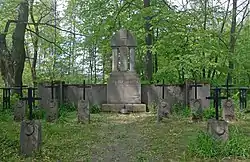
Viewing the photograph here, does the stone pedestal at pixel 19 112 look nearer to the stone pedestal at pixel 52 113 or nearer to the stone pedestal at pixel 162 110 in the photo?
the stone pedestal at pixel 52 113

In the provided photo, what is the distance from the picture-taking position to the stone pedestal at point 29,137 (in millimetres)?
5707

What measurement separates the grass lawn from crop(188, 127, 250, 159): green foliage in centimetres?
18

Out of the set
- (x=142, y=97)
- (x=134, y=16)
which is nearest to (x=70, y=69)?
(x=134, y=16)

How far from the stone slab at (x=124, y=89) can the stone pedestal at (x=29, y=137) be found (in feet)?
24.2

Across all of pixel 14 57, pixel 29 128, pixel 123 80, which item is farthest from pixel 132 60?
pixel 29 128

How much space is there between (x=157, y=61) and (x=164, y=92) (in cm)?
672

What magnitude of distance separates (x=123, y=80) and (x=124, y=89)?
35 cm

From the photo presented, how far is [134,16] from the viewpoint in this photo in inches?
619

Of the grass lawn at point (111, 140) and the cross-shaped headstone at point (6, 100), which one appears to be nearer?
the grass lawn at point (111, 140)

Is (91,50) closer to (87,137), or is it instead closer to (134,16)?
(134,16)

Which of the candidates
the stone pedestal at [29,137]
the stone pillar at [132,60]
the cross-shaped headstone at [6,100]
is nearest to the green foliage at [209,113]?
the stone pillar at [132,60]

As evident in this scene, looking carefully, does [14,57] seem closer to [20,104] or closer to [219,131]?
[20,104]

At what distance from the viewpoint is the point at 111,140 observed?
7.05 metres

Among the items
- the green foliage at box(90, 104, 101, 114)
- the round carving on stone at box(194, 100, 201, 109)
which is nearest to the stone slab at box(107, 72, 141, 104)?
the green foliage at box(90, 104, 101, 114)
